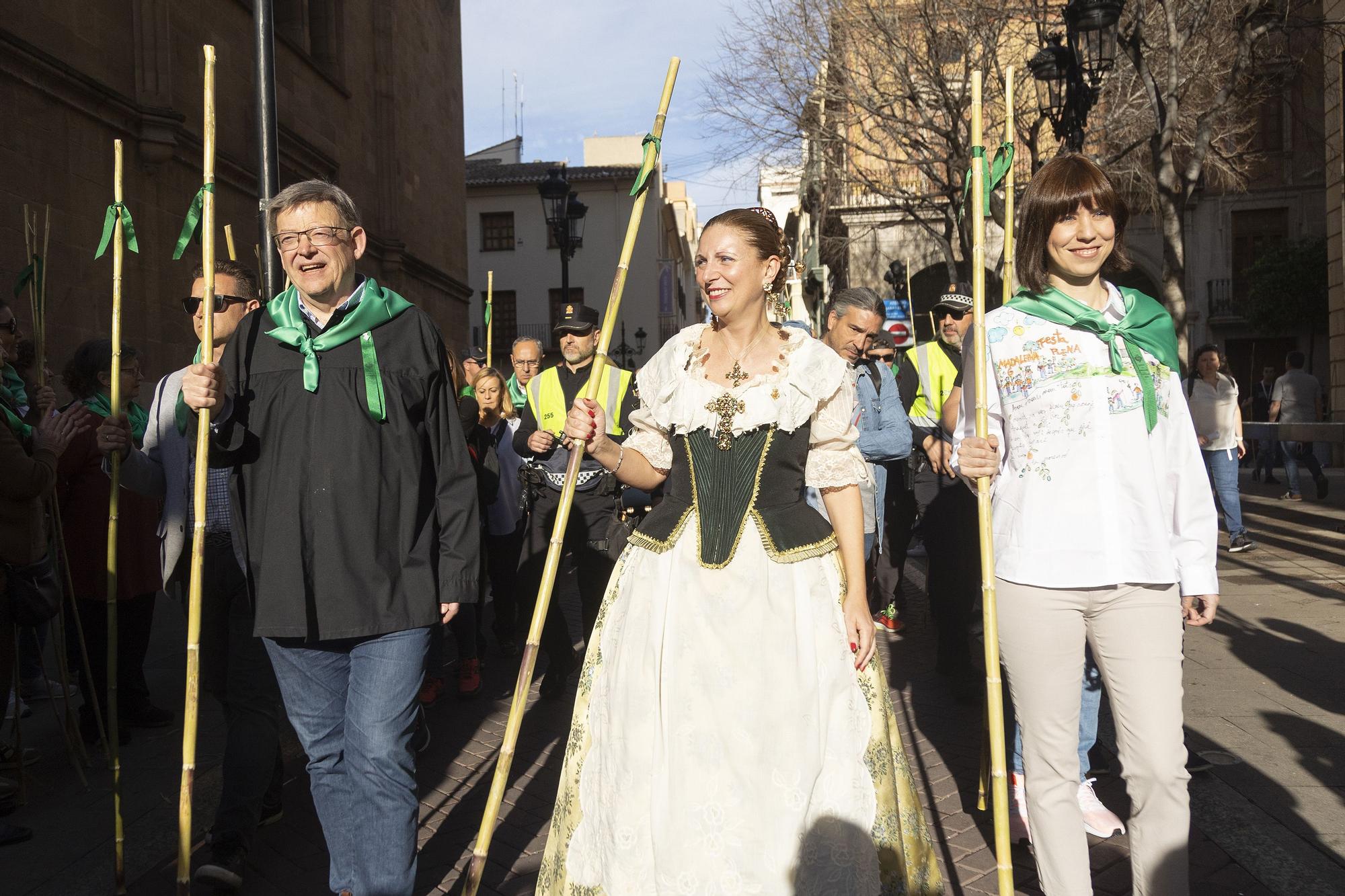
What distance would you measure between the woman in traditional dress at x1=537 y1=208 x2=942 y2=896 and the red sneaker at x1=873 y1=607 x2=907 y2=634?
4.93m

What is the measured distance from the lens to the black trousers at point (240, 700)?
3914 millimetres

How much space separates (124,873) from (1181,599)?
361 centimetres

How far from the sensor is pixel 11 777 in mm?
5086

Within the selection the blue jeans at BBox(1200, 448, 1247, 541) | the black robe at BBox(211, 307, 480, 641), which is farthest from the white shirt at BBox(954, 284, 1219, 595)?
the blue jeans at BBox(1200, 448, 1247, 541)

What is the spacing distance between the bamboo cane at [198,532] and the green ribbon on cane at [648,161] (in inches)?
51.6

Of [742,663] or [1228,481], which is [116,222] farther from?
[1228,481]

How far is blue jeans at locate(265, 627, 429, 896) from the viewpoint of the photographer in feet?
10.5

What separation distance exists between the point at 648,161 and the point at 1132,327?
5.39 feet

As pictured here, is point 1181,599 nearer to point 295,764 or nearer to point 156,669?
point 295,764

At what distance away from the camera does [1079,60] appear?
10242 mm

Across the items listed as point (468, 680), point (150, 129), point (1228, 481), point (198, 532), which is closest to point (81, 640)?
point (468, 680)

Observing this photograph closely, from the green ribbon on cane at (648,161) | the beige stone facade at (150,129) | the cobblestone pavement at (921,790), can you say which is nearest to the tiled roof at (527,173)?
the beige stone facade at (150,129)

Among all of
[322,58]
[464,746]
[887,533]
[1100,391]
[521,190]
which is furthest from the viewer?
[521,190]

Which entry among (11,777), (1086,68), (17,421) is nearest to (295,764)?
(11,777)
